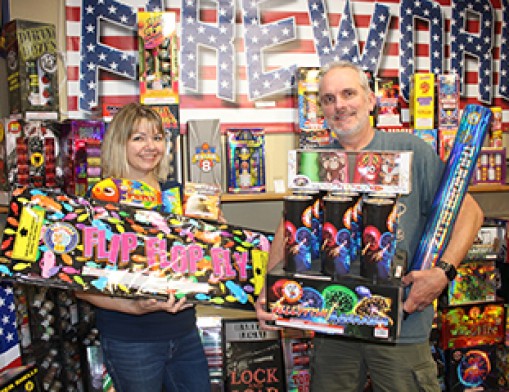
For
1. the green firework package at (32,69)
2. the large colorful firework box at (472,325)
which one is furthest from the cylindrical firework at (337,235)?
the large colorful firework box at (472,325)

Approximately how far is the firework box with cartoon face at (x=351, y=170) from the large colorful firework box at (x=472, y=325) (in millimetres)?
1948

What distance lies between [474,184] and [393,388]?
1.74m

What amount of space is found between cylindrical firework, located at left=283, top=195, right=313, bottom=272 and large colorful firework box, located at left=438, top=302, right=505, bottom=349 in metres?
1.95

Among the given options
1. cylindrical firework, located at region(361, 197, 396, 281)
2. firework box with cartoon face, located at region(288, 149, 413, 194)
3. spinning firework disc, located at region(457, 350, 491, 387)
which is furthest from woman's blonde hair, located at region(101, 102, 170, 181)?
spinning firework disc, located at region(457, 350, 491, 387)

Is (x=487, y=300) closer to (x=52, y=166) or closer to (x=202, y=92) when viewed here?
(x=202, y=92)

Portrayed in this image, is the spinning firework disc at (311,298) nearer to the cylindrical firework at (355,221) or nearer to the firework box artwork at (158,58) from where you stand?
the cylindrical firework at (355,221)

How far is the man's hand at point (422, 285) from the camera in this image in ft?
5.03

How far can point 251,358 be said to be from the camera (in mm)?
2760

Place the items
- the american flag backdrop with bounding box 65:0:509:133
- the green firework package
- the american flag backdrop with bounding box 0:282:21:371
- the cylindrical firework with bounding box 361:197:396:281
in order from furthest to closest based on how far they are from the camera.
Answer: the american flag backdrop with bounding box 65:0:509:133 < the green firework package < the american flag backdrop with bounding box 0:282:21:371 < the cylindrical firework with bounding box 361:197:396:281

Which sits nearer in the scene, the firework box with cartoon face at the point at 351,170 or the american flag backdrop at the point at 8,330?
the firework box with cartoon face at the point at 351,170

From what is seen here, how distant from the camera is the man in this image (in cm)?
165

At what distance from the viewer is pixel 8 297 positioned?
7.45 ft

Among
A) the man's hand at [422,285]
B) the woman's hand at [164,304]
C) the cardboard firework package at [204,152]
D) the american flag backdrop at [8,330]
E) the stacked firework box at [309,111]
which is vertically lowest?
the american flag backdrop at [8,330]

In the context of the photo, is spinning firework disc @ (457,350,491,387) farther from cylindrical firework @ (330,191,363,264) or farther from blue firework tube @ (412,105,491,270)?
cylindrical firework @ (330,191,363,264)
